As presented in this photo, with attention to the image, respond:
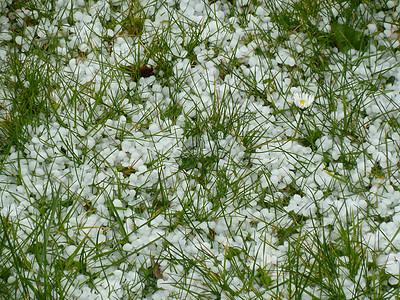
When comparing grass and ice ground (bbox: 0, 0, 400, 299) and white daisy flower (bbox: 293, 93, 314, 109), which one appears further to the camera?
white daisy flower (bbox: 293, 93, 314, 109)

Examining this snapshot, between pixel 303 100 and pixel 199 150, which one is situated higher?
pixel 303 100

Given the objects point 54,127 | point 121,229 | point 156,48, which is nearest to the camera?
point 121,229

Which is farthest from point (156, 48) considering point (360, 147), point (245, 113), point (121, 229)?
point (360, 147)

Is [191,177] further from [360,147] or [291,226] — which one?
[360,147]
